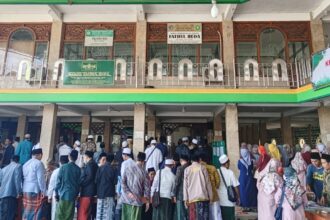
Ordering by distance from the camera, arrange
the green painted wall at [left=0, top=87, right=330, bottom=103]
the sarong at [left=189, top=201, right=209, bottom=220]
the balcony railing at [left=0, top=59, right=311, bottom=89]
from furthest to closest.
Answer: the balcony railing at [left=0, top=59, right=311, bottom=89], the green painted wall at [left=0, top=87, right=330, bottom=103], the sarong at [left=189, top=201, right=209, bottom=220]

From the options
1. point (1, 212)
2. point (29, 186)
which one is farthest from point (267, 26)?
point (1, 212)

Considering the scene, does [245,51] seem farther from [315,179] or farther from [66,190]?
[66,190]

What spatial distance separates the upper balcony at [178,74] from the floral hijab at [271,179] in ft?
14.8

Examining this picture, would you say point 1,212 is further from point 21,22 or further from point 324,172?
point 21,22

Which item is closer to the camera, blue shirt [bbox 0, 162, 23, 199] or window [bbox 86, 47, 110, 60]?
blue shirt [bbox 0, 162, 23, 199]

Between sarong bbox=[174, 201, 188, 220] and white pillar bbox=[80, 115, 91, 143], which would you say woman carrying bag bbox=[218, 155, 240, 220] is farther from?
white pillar bbox=[80, 115, 91, 143]

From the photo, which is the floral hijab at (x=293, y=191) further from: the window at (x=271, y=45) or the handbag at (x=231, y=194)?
the window at (x=271, y=45)

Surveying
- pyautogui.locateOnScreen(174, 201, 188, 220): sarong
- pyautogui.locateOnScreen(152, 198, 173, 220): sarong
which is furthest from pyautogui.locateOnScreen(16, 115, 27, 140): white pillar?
pyautogui.locateOnScreen(174, 201, 188, 220): sarong

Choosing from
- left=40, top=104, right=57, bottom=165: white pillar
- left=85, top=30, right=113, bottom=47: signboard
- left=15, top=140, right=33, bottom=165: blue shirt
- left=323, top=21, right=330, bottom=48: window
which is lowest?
left=15, top=140, right=33, bottom=165: blue shirt

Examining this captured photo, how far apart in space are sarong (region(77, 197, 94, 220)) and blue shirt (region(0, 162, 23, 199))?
1144 mm

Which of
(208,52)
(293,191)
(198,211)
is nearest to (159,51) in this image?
(208,52)

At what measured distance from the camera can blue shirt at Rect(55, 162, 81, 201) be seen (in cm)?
425

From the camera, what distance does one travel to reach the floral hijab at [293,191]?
10.8 feet

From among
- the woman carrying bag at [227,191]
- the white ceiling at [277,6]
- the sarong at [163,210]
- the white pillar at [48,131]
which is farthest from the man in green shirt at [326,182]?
the white pillar at [48,131]
